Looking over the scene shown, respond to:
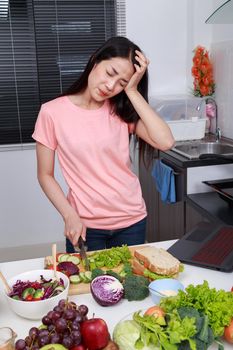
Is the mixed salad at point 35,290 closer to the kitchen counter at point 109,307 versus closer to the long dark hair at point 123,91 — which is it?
the kitchen counter at point 109,307

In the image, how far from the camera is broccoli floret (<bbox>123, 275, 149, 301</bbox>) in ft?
3.38

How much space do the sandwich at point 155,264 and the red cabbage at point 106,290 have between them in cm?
11

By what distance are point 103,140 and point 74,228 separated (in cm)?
35

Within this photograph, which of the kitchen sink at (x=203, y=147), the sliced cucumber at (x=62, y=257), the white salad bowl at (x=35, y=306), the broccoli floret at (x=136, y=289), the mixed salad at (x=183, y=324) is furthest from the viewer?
the kitchen sink at (x=203, y=147)

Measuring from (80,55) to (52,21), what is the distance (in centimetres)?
34

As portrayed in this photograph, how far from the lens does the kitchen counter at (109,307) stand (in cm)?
95

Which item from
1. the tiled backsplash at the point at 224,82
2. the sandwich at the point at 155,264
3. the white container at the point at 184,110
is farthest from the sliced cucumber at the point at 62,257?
the tiled backsplash at the point at 224,82

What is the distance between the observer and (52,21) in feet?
9.98

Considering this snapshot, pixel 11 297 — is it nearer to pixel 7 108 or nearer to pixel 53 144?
pixel 53 144

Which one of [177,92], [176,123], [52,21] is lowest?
[176,123]

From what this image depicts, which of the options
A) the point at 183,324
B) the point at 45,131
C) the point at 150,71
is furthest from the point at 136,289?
the point at 150,71

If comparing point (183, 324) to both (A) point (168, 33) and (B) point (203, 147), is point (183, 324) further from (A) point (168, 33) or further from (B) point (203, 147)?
(A) point (168, 33)

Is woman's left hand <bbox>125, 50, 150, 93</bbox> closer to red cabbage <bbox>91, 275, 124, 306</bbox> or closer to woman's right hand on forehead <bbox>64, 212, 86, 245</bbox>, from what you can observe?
woman's right hand on forehead <bbox>64, 212, 86, 245</bbox>

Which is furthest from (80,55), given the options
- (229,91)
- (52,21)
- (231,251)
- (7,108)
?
(231,251)
